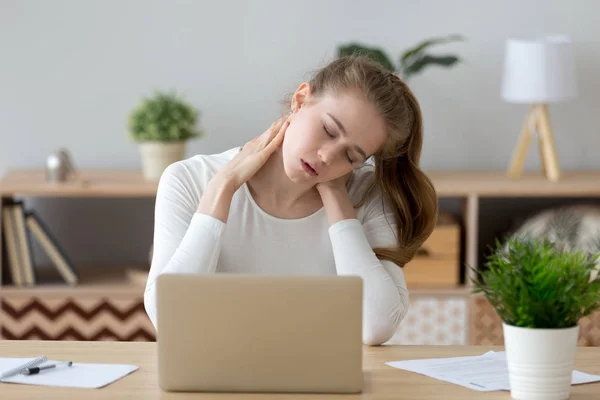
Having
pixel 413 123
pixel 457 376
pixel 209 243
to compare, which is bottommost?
pixel 457 376

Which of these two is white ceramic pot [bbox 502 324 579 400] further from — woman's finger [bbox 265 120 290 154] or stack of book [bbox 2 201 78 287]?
stack of book [bbox 2 201 78 287]

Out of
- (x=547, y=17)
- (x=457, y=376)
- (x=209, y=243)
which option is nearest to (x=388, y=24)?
(x=547, y=17)

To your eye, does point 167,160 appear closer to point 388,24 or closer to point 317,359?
point 388,24

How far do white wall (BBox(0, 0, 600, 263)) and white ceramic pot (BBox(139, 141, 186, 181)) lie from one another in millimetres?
267

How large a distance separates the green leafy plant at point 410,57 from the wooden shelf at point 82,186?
2.60 feet

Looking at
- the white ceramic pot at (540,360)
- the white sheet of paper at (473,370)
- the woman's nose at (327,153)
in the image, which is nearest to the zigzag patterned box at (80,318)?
the woman's nose at (327,153)

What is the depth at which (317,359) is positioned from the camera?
1.35m

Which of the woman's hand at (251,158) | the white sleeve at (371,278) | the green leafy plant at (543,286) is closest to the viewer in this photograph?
the green leafy plant at (543,286)

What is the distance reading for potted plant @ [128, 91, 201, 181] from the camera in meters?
3.15

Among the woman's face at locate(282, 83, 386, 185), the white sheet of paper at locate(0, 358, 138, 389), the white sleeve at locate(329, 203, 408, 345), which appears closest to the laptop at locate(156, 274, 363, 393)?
the white sheet of paper at locate(0, 358, 138, 389)

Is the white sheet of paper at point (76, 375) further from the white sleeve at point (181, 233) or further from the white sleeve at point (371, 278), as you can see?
the white sleeve at point (371, 278)

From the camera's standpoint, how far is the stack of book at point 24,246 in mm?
3123

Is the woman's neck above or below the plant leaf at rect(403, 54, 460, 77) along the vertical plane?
below

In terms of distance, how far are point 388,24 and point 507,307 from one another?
7.27 feet
